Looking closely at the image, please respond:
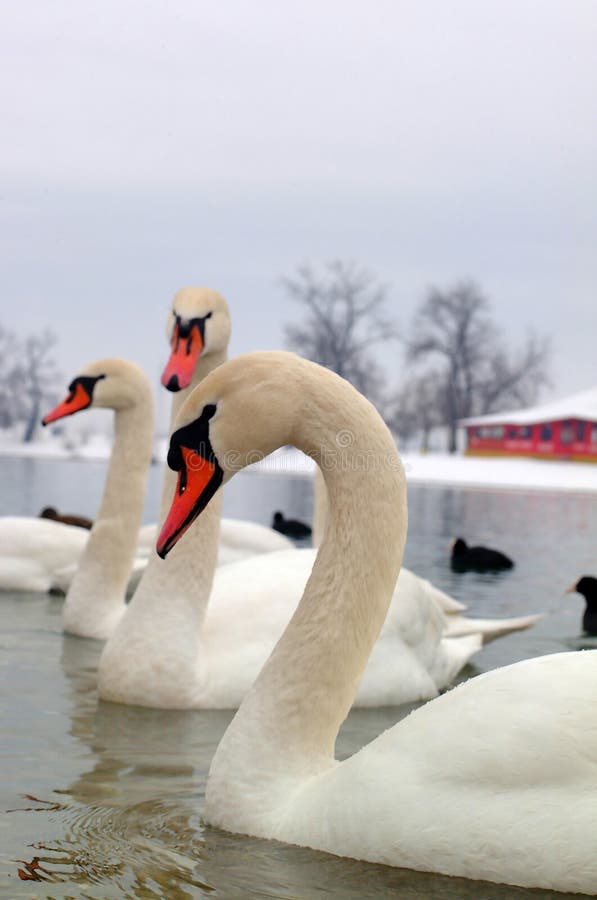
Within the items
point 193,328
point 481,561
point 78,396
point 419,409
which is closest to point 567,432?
point 419,409

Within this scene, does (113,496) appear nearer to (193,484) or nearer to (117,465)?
(117,465)

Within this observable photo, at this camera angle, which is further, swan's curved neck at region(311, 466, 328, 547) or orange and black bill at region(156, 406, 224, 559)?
swan's curved neck at region(311, 466, 328, 547)

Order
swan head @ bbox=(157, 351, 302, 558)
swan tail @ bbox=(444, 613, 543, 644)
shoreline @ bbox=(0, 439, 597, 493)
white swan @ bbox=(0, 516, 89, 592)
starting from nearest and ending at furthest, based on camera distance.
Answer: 1. swan head @ bbox=(157, 351, 302, 558)
2. swan tail @ bbox=(444, 613, 543, 644)
3. white swan @ bbox=(0, 516, 89, 592)
4. shoreline @ bbox=(0, 439, 597, 493)

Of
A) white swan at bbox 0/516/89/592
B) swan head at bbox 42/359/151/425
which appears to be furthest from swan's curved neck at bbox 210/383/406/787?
white swan at bbox 0/516/89/592

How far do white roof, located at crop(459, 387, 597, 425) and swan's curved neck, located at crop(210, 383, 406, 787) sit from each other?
53564 millimetres

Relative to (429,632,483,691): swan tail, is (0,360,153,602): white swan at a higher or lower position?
higher

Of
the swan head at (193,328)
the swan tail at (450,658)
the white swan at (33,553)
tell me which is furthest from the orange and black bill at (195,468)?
the white swan at (33,553)

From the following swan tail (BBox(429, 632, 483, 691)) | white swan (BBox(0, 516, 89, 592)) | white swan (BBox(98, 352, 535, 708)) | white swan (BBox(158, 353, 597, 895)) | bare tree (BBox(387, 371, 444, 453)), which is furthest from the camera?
bare tree (BBox(387, 371, 444, 453))

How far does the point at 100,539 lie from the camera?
7.39 metres

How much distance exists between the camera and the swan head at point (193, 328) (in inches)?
223

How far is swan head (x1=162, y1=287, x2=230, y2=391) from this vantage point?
5656 mm

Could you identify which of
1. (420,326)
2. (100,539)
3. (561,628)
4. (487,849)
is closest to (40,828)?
(487,849)

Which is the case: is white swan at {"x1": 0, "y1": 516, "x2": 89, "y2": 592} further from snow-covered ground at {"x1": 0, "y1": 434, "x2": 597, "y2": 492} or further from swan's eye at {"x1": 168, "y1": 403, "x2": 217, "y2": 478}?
snow-covered ground at {"x1": 0, "y1": 434, "x2": 597, "y2": 492}

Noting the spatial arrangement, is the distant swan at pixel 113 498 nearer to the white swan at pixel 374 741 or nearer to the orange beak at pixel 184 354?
the orange beak at pixel 184 354
